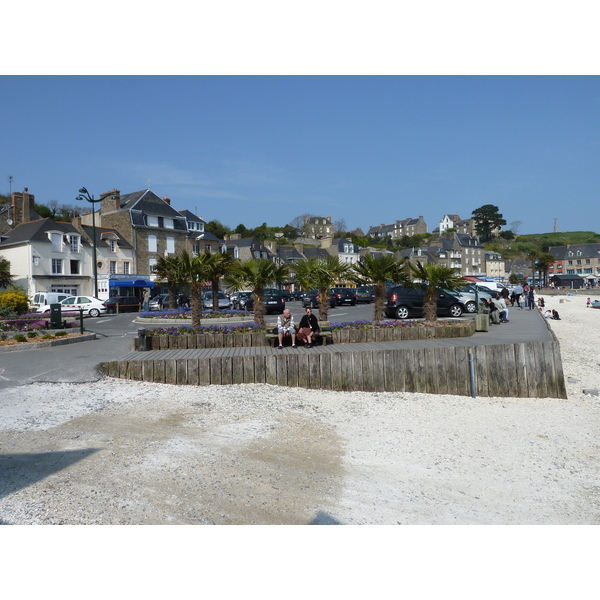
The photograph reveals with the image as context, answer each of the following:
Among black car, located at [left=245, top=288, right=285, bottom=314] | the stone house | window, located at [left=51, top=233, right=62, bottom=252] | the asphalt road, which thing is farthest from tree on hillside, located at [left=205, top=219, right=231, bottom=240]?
the asphalt road

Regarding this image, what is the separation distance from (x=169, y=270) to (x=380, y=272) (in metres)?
8.66

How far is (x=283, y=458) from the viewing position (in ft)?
23.3

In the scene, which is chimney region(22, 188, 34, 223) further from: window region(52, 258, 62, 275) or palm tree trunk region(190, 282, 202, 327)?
palm tree trunk region(190, 282, 202, 327)

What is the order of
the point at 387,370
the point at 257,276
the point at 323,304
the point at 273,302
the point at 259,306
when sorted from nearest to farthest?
the point at 387,370 → the point at 257,276 → the point at 259,306 → the point at 323,304 → the point at 273,302

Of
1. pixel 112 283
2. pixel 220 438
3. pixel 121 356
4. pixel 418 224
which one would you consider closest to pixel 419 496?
pixel 220 438

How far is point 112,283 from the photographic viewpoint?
45812 millimetres

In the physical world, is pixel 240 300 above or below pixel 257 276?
below

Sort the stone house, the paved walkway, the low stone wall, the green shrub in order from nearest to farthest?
the paved walkway, the low stone wall, the green shrub, the stone house

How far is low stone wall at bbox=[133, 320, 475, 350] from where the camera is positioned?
1343cm

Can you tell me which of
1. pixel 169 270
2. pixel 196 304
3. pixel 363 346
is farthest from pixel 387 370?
pixel 169 270

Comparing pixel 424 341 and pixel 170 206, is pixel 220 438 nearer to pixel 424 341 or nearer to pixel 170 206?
pixel 424 341

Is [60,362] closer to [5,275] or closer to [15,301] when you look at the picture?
[15,301]

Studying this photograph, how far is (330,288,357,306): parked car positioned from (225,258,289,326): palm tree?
1952cm

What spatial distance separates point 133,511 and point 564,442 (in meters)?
8.08
